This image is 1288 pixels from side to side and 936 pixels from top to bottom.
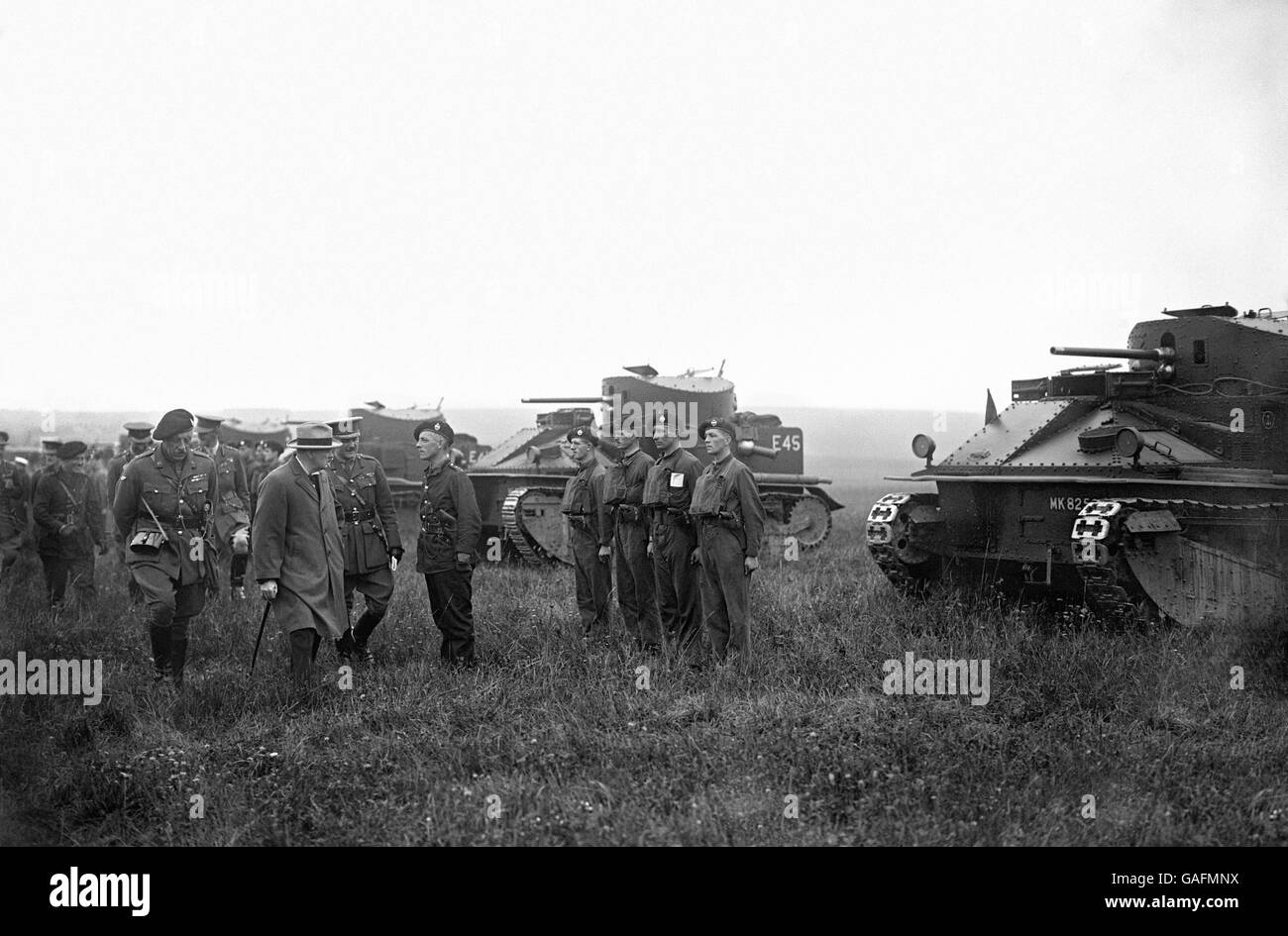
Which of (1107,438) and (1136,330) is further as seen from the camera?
(1136,330)

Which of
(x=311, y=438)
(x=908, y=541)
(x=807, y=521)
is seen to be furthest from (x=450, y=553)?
(x=807, y=521)

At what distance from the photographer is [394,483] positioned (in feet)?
61.6

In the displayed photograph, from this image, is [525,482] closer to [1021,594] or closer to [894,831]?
[1021,594]

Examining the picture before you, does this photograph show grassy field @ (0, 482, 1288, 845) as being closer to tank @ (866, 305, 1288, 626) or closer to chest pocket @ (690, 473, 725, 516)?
tank @ (866, 305, 1288, 626)

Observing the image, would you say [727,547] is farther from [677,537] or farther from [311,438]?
[311,438]

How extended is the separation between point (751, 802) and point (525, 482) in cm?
1023

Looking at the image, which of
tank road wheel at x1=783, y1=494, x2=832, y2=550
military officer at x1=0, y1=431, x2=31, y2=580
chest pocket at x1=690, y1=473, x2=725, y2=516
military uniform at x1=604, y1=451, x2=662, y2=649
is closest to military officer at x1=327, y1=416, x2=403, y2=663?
military uniform at x1=604, y1=451, x2=662, y2=649

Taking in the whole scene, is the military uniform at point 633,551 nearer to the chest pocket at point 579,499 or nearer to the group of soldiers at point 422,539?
the group of soldiers at point 422,539

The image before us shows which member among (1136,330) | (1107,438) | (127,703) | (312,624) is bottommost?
(127,703)

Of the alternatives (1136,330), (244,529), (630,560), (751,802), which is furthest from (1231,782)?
(244,529)

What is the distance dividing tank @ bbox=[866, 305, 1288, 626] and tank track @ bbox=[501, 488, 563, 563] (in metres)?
4.86

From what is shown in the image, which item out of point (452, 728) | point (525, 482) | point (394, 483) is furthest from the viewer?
point (394, 483)

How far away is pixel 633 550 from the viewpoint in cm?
955

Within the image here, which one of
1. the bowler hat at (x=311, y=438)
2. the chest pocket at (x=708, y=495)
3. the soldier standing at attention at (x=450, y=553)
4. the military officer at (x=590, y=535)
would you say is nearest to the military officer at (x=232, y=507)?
the soldier standing at attention at (x=450, y=553)
